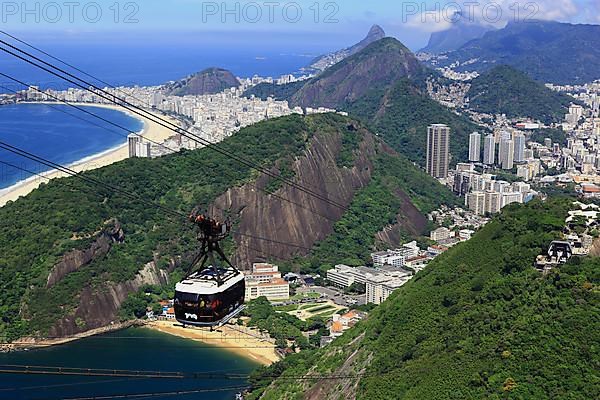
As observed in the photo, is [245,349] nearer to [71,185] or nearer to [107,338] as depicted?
[107,338]

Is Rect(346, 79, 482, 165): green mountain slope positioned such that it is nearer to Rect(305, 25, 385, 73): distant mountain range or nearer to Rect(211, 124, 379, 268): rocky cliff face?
Rect(211, 124, 379, 268): rocky cliff face

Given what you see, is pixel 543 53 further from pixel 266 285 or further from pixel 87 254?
pixel 87 254

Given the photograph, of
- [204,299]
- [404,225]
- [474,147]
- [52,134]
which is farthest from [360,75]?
[204,299]

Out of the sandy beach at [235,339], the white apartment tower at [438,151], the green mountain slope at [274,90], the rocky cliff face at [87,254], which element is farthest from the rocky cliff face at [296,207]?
the green mountain slope at [274,90]

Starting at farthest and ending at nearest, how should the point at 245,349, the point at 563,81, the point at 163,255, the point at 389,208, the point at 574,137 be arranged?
the point at 563,81, the point at 574,137, the point at 389,208, the point at 163,255, the point at 245,349

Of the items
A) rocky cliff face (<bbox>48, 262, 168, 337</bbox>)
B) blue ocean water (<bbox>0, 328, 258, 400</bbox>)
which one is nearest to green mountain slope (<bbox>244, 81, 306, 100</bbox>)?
rocky cliff face (<bbox>48, 262, 168, 337</bbox>)

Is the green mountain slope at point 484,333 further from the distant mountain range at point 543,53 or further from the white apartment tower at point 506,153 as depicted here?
the distant mountain range at point 543,53

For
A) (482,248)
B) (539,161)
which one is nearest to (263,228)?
(482,248)
